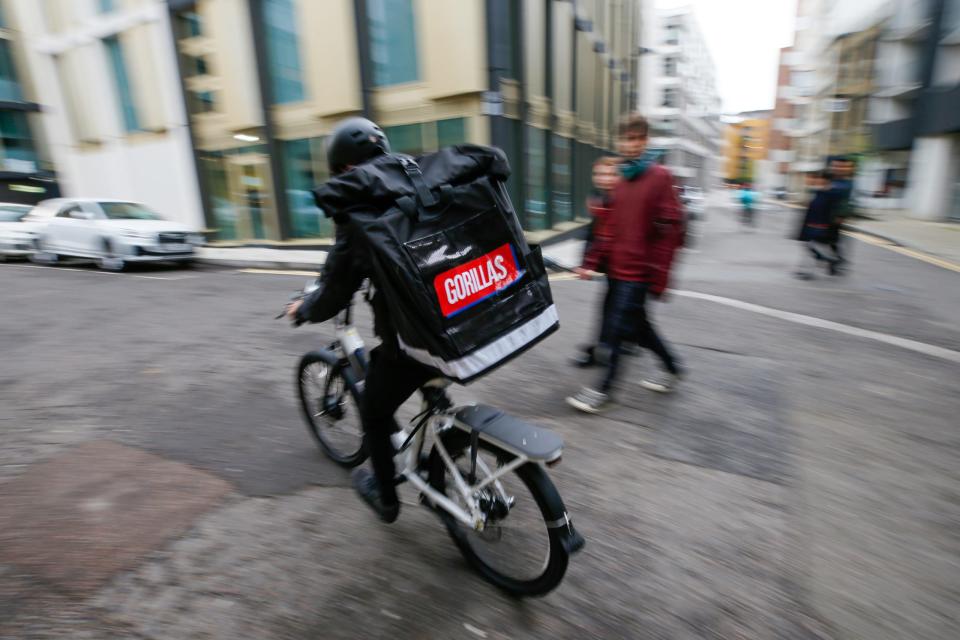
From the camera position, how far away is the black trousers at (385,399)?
2.30 m

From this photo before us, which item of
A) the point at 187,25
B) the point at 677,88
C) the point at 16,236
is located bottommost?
the point at 16,236

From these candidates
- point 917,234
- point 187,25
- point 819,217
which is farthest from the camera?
point 187,25

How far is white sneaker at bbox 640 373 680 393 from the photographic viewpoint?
14.4ft

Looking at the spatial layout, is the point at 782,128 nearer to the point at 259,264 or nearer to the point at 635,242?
the point at 259,264

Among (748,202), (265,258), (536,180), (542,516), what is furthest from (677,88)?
(542,516)

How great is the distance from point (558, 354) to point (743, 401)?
1786mm

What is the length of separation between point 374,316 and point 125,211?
13.0 meters

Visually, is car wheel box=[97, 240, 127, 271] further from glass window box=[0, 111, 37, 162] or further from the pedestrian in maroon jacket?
glass window box=[0, 111, 37, 162]

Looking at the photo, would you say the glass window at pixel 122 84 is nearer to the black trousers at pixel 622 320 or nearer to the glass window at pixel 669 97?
the black trousers at pixel 622 320

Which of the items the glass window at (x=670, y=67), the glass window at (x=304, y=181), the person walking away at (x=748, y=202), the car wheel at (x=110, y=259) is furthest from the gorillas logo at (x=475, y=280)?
the glass window at (x=670, y=67)

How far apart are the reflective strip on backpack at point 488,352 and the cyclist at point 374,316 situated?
0.13m

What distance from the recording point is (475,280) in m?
2.03

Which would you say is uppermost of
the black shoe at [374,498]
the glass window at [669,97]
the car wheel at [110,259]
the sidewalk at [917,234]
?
the glass window at [669,97]

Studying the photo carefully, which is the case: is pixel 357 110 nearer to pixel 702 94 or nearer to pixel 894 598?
pixel 894 598
